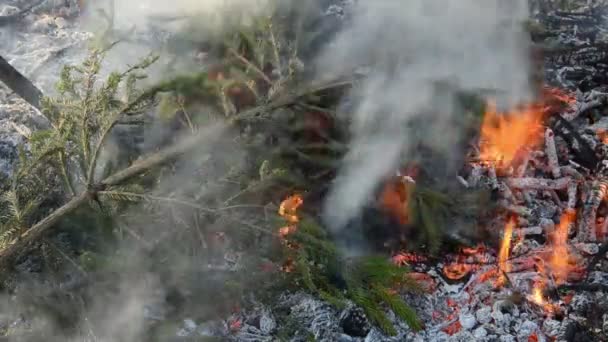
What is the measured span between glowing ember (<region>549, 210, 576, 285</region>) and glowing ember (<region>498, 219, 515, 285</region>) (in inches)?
11.3

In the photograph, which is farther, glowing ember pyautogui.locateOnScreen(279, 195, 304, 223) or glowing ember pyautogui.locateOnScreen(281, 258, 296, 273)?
glowing ember pyautogui.locateOnScreen(279, 195, 304, 223)

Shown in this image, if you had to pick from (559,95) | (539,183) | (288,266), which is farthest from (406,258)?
(559,95)

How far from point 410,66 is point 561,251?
1912 mm

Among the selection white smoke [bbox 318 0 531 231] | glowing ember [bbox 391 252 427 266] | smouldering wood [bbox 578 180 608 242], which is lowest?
glowing ember [bbox 391 252 427 266]

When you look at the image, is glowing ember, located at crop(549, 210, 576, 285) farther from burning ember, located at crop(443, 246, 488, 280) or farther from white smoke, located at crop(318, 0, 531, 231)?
white smoke, located at crop(318, 0, 531, 231)

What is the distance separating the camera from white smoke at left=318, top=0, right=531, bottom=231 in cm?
401

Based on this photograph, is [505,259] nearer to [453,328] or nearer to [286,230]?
[453,328]

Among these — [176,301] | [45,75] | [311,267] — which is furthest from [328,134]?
[45,75]

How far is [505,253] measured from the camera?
3648 millimetres

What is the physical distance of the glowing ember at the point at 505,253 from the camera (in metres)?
3.54

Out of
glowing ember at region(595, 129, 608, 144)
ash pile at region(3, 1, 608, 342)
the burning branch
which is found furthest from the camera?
glowing ember at region(595, 129, 608, 144)

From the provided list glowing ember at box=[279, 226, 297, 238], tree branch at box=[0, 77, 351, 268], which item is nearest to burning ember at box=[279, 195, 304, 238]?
glowing ember at box=[279, 226, 297, 238]

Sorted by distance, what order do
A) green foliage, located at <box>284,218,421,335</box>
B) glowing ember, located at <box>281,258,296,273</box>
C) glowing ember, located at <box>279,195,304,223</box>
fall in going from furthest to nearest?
1. glowing ember, located at <box>279,195,304,223</box>
2. glowing ember, located at <box>281,258,296,273</box>
3. green foliage, located at <box>284,218,421,335</box>

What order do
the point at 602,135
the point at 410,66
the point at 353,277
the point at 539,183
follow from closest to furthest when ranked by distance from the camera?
the point at 353,277 < the point at 539,183 < the point at 602,135 < the point at 410,66
